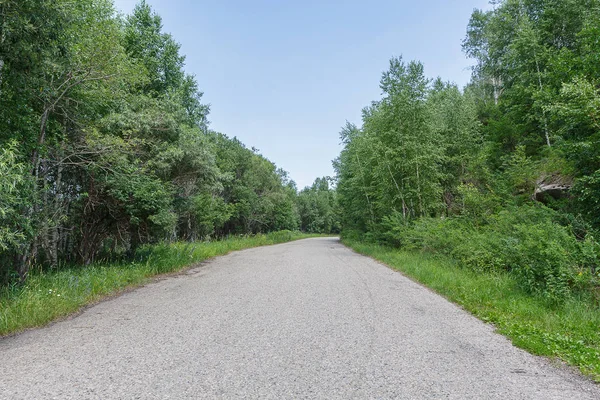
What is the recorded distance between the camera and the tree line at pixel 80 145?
199 inches

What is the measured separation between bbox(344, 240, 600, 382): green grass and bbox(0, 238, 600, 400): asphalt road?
0.27 meters

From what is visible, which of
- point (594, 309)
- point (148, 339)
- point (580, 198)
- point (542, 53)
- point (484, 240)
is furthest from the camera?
point (542, 53)

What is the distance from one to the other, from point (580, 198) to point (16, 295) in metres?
11.3

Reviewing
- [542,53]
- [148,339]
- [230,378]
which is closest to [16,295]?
[148,339]

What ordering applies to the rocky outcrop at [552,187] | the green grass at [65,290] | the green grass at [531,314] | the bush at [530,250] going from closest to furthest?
the green grass at [531,314] → the green grass at [65,290] → the bush at [530,250] → the rocky outcrop at [552,187]

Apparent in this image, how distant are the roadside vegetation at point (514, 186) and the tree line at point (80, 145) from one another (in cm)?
782

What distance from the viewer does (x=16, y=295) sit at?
5.29 m

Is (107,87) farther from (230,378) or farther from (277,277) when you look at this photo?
(230,378)

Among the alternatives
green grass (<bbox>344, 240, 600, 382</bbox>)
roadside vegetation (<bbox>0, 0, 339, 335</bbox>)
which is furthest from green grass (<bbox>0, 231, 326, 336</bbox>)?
green grass (<bbox>344, 240, 600, 382</bbox>)

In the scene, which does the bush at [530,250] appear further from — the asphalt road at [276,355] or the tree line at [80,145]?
the tree line at [80,145]

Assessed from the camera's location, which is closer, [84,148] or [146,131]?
[84,148]

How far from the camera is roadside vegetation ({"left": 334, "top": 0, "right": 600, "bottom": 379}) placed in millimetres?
5051

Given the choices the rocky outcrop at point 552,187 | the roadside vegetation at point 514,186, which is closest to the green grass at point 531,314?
the roadside vegetation at point 514,186

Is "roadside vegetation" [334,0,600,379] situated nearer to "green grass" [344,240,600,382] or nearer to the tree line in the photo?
"green grass" [344,240,600,382]
